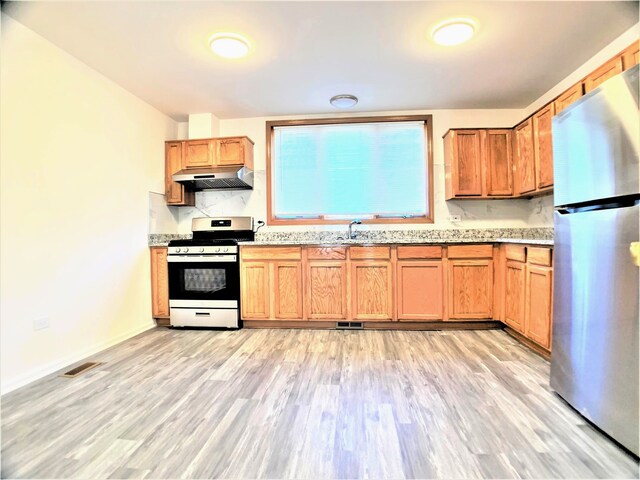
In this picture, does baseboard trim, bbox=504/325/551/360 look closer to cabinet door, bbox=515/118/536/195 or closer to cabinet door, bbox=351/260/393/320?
cabinet door, bbox=351/260/393/320

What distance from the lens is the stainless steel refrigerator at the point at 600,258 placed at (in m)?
1.30

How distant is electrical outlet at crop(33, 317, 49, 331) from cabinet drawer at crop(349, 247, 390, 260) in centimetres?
258

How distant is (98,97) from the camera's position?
8.67 ft

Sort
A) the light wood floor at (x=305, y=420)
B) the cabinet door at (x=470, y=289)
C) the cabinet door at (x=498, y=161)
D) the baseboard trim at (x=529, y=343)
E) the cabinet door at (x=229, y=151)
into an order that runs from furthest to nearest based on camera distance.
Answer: the cabinet door at (x=229, y=151)
the cabinet door at (x=498, y=161)
the cabinet door at (x=470, y=289)
the baseboard trim at (x=529, y=343)
the light wood floor at (x=305, y=420)

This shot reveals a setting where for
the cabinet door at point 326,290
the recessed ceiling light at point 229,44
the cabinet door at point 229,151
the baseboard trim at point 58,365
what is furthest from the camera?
the cabinet door at point 229,151

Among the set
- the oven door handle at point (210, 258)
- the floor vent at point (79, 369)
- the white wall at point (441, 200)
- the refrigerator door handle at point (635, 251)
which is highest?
the white wall at point (441, 200)

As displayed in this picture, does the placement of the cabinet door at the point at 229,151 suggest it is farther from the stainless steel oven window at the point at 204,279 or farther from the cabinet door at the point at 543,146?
the cabinet door at the point at 543,146

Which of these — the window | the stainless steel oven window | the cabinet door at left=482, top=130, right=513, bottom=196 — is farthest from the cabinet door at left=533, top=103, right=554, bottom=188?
the stainless steel oven window

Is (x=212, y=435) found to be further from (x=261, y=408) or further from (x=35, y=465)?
(x=35, y=465)

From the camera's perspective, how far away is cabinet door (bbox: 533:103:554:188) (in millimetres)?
2600

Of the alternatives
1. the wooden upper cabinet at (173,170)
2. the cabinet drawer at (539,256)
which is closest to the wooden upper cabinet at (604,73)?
the cabinet drawer at (539,256)

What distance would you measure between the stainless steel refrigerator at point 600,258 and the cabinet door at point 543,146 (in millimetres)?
1076

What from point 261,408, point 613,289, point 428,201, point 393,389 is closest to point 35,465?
point 261,408

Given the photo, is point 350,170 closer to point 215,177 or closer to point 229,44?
point 215,177
